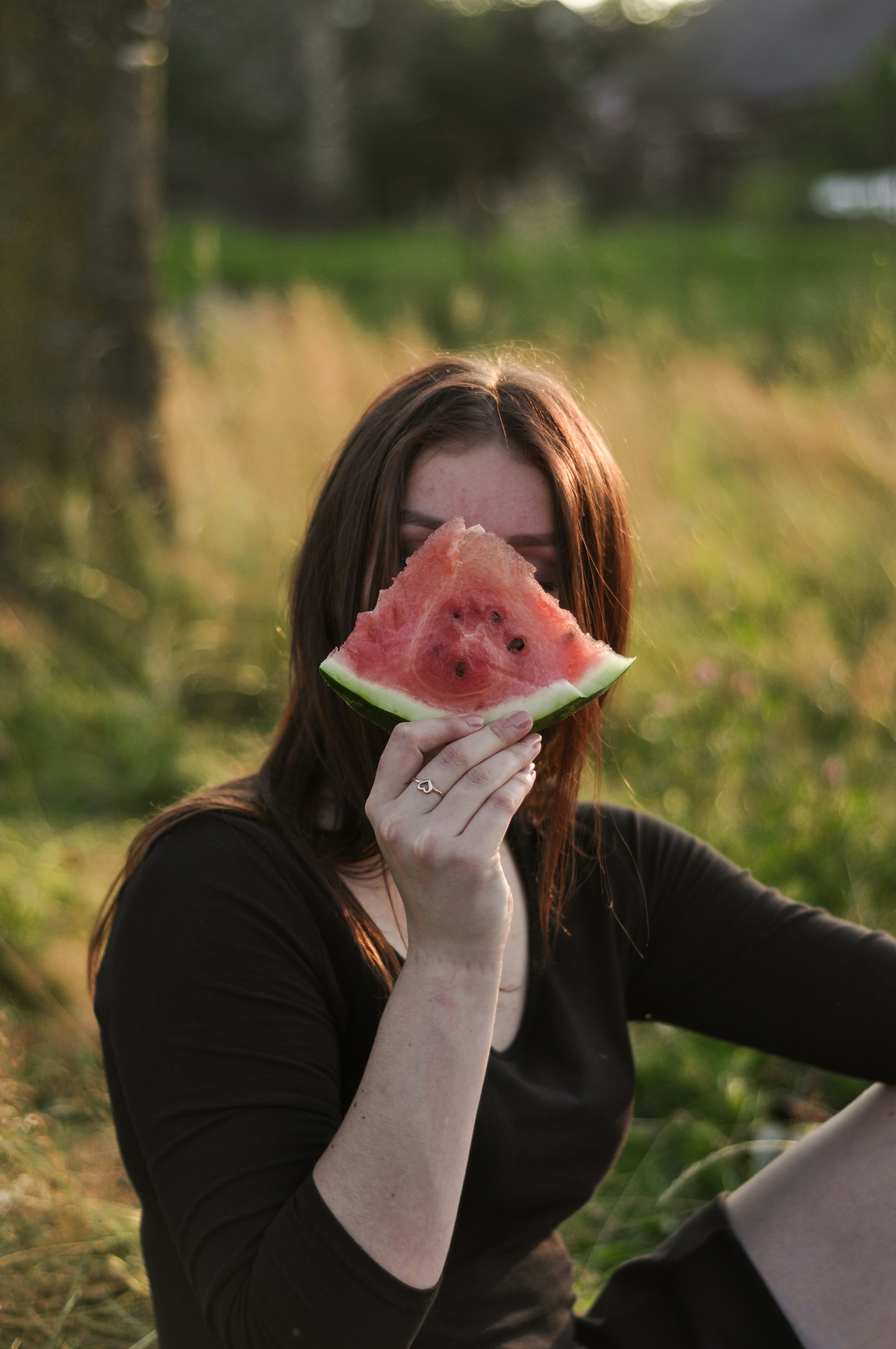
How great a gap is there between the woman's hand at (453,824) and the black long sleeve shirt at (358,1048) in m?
0.26

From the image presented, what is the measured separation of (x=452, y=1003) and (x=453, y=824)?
22 cm

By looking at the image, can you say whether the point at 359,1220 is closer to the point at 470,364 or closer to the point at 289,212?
the point at 470,364

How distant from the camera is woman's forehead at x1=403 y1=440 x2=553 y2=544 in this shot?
158cm

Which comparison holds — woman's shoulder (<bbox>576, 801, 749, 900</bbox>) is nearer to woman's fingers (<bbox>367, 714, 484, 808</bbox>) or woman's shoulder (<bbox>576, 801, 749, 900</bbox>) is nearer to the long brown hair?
the long brown hair

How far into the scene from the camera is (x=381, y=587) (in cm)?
161

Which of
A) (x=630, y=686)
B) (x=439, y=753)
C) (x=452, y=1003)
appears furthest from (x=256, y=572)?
(x=452, y=1003)

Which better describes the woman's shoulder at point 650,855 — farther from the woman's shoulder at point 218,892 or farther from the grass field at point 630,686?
the woman's shoulder at point 218,892

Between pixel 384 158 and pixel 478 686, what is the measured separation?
23335mm

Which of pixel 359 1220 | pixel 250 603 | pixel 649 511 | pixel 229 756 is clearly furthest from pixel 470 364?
pixel 649 511

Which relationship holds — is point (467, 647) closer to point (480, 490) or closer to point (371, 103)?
point (480, 490)

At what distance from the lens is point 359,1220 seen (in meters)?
1.21

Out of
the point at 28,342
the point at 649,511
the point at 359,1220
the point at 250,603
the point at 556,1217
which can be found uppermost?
the point at 28,342

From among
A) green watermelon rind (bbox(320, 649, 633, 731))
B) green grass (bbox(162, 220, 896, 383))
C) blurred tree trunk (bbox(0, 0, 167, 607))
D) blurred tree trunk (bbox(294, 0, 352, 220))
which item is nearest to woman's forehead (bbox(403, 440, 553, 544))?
green watermelon rind (bbox(320, 649, 633, 731))

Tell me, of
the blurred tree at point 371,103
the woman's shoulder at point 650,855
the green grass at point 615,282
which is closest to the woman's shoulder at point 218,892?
the woman's shoulder at point 650,855
